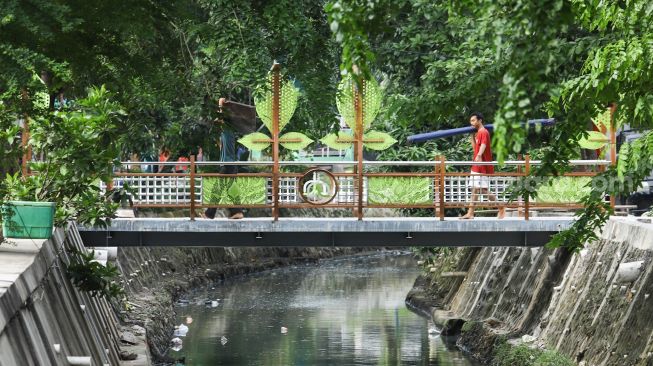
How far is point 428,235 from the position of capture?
70.2 feet

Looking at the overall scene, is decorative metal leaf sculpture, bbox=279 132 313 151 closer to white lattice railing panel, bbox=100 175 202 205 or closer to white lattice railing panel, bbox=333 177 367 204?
white lattice railing panel, bbox=333 177 367 204

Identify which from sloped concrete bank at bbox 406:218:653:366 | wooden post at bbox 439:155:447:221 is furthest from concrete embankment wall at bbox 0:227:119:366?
sloped concrete bank at bbox 406:218:653:366

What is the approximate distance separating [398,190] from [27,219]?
654cm

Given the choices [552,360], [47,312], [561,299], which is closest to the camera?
[47,312]

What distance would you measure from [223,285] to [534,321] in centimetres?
1803

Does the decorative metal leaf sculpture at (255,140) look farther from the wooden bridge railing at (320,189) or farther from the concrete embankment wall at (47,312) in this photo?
the concrete embankment wall at (47,312)

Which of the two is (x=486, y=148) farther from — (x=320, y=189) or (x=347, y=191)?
(x=320, y=189)

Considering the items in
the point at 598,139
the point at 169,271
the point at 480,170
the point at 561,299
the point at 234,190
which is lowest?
the point at 169,271

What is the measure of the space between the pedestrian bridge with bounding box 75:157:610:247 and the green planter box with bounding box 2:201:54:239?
3673 mm

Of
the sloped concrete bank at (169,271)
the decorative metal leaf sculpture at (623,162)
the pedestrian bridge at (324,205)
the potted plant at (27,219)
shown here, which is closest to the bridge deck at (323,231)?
the pedestrian bridge at (324,205)

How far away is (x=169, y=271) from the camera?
38781 millimetres

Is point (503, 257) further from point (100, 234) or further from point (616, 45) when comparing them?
point (616, 45)

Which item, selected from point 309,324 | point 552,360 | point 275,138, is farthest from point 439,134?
point 309,324

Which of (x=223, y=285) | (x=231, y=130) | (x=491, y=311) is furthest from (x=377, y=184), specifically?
(x=223, y=285)
